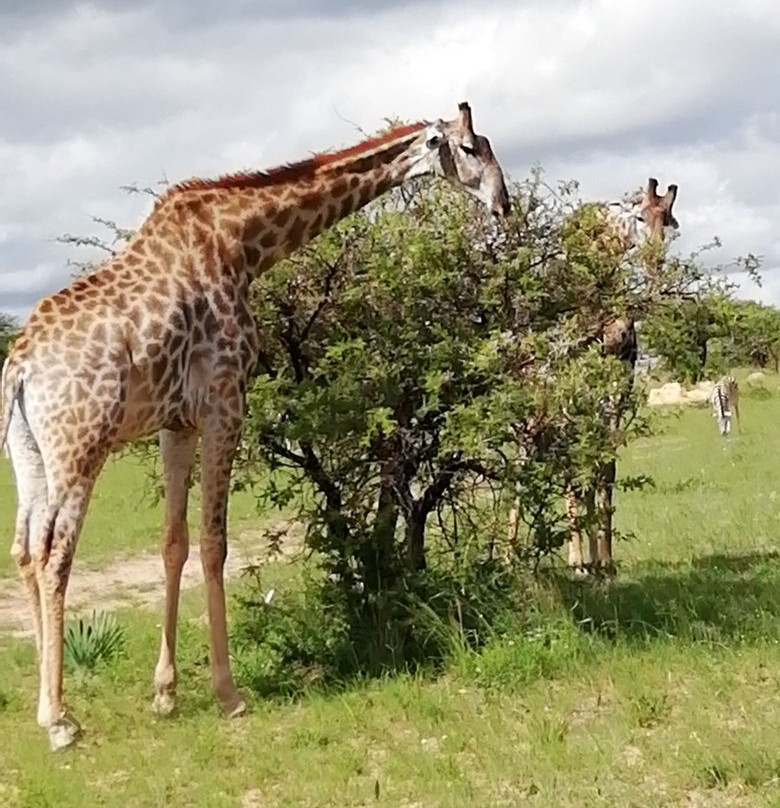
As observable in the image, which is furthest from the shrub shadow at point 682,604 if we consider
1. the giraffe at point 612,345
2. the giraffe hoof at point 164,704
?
the giraffe hoof at point 164,704

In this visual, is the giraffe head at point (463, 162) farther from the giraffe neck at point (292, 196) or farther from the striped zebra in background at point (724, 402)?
the striped zebra in background at point (724, 402)

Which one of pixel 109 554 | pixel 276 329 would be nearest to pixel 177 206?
pixel 276 329

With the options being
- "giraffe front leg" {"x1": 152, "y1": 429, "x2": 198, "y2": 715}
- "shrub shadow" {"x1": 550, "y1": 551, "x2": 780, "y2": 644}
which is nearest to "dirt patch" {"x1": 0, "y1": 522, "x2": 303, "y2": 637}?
"giraffe front leg" {"x1": 152, "y1": 429, "x2": 198, "y2": 715}

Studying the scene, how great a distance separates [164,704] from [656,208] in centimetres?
609

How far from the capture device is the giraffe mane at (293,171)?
758 centimetres

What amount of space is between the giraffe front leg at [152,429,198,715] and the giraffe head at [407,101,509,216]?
2328mm

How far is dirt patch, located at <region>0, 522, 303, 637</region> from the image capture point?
11.9 m

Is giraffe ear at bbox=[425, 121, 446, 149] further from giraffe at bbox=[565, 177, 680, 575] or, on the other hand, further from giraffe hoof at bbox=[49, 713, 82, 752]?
giraffe hoof at bbox=[49, 713, 82, 752]

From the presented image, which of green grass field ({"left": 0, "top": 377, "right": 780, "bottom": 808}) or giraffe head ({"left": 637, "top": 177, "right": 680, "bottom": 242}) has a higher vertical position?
giraffe head ({"left": 637, "top": 177, "right": 680, "bottom": 242})

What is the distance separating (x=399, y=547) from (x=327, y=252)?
200cm

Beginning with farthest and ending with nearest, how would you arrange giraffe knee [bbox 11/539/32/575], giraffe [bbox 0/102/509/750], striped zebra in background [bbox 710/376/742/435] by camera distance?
striped zebra in background [bbox 710/376/742/435]
giraffe knee [bbox 11/539/32/575]
giraffe [bbox 0/102/509/750]

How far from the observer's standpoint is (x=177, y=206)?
7410 mm

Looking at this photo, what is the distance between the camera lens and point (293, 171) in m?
7.77

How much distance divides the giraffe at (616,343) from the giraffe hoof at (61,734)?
3.33 metres
